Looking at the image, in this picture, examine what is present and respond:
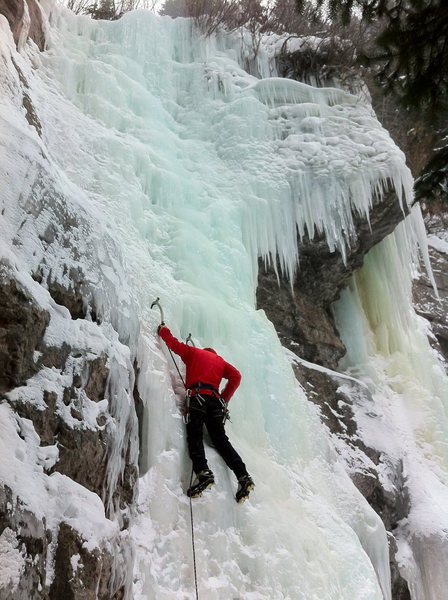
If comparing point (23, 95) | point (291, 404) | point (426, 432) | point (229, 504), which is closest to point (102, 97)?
point (23, 95)

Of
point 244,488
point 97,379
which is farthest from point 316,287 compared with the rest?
point 97,379

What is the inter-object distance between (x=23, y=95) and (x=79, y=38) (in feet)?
9.80

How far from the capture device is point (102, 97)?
19.5 ft

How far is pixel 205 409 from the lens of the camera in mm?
3623

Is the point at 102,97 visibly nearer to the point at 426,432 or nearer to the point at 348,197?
the point at 348,197

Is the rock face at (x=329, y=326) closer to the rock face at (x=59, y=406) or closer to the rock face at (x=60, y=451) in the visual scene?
the rock face at (x=59, y=406)

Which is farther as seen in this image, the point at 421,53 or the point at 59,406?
the point at 421,53

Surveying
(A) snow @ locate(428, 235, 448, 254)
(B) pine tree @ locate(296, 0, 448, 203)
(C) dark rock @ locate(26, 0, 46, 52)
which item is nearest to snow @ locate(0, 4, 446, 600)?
(C) dark rock @ locate(26, 0, 46, 52)

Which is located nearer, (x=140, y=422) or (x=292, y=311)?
(x=140, y=422)

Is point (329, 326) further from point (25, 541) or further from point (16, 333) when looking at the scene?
point (25, 541)

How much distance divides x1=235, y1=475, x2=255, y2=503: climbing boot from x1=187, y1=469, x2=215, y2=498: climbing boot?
300mm

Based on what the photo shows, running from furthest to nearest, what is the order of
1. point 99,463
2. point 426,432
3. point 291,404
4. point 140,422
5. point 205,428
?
point 426,432, point 291,404, point 205,428, point 140,422, point 99,463

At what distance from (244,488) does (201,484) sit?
368 mm

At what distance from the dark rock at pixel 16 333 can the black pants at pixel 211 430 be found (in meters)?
1.36
